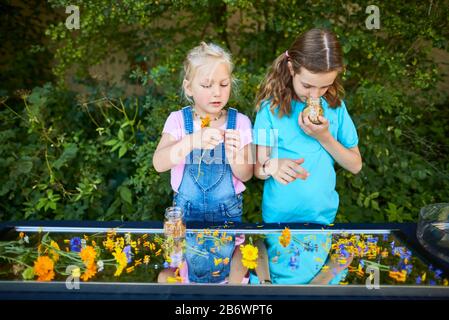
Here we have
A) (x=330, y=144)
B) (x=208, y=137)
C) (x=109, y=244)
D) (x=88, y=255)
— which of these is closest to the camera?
(x=88, y=255)

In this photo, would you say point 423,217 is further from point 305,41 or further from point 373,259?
point 305,41

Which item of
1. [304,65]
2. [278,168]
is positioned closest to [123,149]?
[278,168]

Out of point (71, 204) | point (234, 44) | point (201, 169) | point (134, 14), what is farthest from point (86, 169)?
point (234, 44)

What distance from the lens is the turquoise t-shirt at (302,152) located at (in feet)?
7.54

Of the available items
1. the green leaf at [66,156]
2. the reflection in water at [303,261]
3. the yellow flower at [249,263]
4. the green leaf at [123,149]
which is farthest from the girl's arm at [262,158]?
the green leaf at [66,156]

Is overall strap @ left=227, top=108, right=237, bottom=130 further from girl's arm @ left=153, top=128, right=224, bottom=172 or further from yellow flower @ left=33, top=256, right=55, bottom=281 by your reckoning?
yellow flower @ left=33, top=256, right=55, bottom=281

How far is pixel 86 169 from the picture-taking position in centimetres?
356

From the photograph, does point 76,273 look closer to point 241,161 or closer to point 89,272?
point 89,272

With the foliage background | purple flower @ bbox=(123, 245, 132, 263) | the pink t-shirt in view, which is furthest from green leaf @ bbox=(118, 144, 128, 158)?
purple flower @ bbox=(123, 245, 132, 263)

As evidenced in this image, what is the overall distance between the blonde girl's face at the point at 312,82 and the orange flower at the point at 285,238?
25.3 inches

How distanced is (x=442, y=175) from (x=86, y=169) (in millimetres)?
2721

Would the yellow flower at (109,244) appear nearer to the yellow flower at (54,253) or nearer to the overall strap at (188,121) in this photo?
the yellow flower at (54,253)

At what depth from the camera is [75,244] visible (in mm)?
1762

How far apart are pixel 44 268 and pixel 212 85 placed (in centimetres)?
101
